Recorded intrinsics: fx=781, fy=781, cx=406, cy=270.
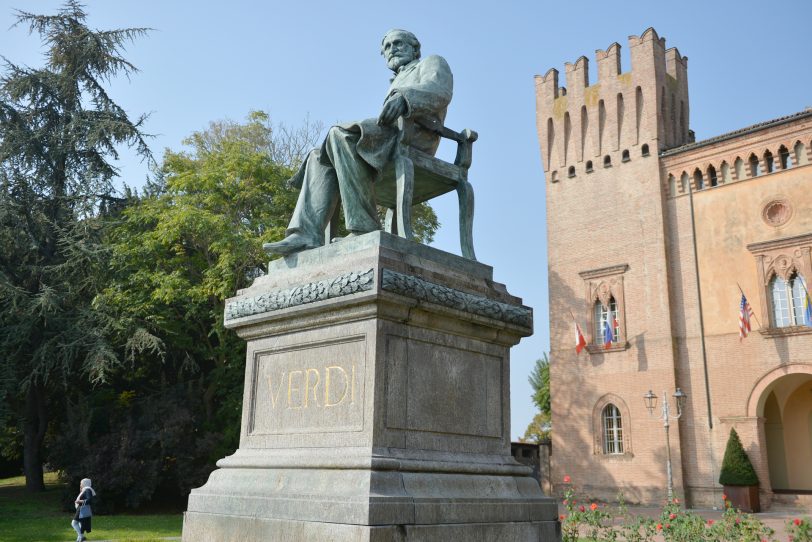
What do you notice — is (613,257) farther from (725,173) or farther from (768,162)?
(768,162)

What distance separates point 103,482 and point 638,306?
1995 cm

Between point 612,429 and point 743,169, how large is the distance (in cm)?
1096

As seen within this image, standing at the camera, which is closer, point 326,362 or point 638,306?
point 326,362

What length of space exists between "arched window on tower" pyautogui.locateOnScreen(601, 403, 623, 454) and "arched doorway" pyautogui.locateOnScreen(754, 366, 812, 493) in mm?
5158

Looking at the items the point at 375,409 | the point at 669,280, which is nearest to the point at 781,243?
the point at 669,280

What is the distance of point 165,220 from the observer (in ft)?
77.7

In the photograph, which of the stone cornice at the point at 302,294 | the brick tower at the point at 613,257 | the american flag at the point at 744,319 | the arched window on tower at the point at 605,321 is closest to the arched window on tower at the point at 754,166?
the brick tower at the point at 613,257

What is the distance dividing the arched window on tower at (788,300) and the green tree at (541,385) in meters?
26.3

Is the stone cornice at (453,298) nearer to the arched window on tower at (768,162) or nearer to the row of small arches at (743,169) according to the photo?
the row of small arches at (743,169)

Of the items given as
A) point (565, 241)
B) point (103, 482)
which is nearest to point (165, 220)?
point (103, 482)

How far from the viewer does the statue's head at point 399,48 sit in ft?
20.9

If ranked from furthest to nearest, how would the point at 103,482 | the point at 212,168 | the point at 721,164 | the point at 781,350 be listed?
1. the point at 721,164
2. the point at 781,350
3. the point at 212,168
4. the point at 103,482

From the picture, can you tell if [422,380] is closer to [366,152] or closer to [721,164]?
[366,152]

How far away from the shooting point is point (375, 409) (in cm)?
456
